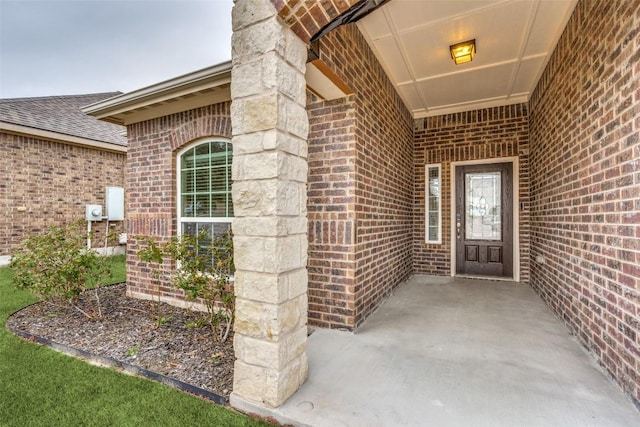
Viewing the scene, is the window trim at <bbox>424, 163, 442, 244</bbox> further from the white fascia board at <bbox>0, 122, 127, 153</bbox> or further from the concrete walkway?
the white fascia board at <bbox>0, 122, 127, 153</bbox>

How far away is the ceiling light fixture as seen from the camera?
333cm

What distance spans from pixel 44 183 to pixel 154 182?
5.52 meters

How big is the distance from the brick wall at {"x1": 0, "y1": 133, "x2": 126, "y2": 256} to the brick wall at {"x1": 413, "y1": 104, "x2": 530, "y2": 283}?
859 centimetres

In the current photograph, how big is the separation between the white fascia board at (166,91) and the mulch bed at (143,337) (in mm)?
2501

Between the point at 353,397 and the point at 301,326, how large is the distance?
0.53 meters

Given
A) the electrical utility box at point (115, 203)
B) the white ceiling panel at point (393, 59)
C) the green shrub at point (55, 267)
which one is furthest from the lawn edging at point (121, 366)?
the electrical utility box at point (115, 203)

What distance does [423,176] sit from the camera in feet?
18.6

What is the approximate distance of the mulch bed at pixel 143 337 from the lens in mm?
2285

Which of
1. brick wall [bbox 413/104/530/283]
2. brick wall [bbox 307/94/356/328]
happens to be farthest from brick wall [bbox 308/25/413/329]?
brick wall [bbox 413/104/530/283]

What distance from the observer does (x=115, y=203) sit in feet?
28.5

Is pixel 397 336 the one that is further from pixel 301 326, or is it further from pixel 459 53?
pixel 459 53

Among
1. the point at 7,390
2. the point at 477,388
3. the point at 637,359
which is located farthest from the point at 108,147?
the point at 637,359

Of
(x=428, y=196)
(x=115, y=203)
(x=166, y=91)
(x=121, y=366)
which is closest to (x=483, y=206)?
(x=428, y=196)

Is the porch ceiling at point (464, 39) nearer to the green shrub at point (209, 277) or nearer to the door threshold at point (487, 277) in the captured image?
the green shrub at point (209, 277)
